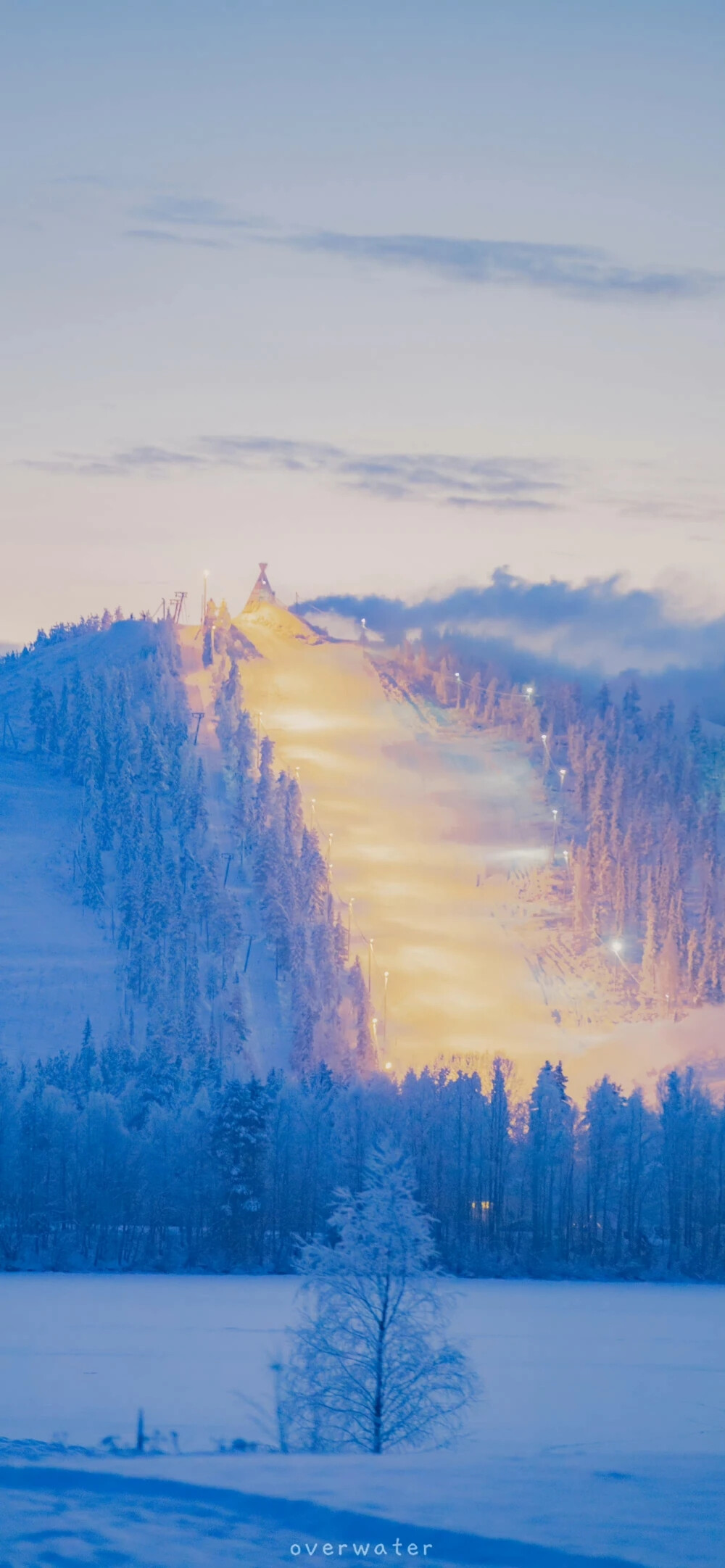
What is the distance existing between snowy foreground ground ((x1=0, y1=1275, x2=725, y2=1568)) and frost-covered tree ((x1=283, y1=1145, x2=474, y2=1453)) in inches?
81.4

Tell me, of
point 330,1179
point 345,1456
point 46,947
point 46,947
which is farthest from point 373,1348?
point 46,947

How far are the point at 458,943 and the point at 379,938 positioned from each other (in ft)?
31.6

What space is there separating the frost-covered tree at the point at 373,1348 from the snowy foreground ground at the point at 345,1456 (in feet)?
6.78

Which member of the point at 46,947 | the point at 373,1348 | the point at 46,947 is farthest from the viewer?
the point at 46,947

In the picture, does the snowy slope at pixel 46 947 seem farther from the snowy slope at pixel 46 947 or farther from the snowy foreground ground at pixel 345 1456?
the snowy foreground ground at pixel 345 1456

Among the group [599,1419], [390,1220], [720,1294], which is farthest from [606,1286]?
[390,1220]

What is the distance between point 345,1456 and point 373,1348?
18.1 m

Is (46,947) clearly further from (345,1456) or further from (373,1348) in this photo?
(345,1456)

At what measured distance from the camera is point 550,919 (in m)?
199

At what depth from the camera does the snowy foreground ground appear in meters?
13.1

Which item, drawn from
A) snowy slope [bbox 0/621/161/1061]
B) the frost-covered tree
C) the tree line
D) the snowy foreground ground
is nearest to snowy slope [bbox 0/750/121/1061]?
snowy slope [bbox 0/621/161/1061]

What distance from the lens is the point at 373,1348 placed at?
34562mm

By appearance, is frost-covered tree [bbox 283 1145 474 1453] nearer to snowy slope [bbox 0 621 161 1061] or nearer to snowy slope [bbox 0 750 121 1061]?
snowy slope [bbox 0 621 161 1061]

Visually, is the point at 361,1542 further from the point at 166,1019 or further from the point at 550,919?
the point at 550,919
